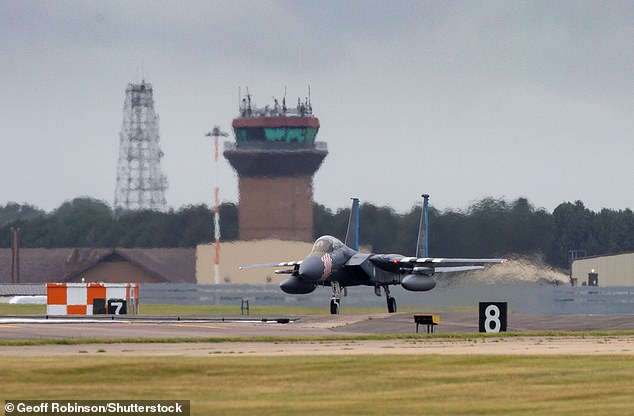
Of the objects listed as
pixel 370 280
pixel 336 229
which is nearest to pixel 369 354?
pixel 370 280

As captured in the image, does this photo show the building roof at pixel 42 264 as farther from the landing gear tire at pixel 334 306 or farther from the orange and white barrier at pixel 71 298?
the landing gear tire at pixel 334 306

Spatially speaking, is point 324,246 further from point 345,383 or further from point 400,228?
point 345,383

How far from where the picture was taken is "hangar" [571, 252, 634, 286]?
89000 mm

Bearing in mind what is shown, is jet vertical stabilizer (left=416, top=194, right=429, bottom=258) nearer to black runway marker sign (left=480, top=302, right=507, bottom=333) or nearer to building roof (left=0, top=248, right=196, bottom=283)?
black runway marker sign (left=480, top=302, right=507, bottom=333)

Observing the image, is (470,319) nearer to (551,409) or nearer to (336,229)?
(551,409)

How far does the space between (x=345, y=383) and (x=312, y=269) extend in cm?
3529

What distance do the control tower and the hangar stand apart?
20981 mm

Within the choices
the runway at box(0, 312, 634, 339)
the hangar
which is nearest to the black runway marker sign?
the runway at box(0, 312, 634, 339)

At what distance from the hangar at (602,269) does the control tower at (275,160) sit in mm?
20981

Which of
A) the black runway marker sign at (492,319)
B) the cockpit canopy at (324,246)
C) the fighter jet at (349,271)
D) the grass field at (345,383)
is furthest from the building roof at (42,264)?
the grass field at (345,383)

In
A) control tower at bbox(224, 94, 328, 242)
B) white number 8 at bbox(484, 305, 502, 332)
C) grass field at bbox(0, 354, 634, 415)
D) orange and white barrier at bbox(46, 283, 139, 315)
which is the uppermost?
control tower at bbox(224, 94, 328, 242)

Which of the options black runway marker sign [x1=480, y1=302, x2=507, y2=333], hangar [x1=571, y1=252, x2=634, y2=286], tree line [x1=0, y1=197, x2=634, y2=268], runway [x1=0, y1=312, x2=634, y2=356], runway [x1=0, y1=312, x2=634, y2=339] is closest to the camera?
runway [x1=0, y1=312, x2=634, y2=356]

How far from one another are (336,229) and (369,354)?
6109 centimetres

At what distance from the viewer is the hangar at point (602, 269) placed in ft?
292
